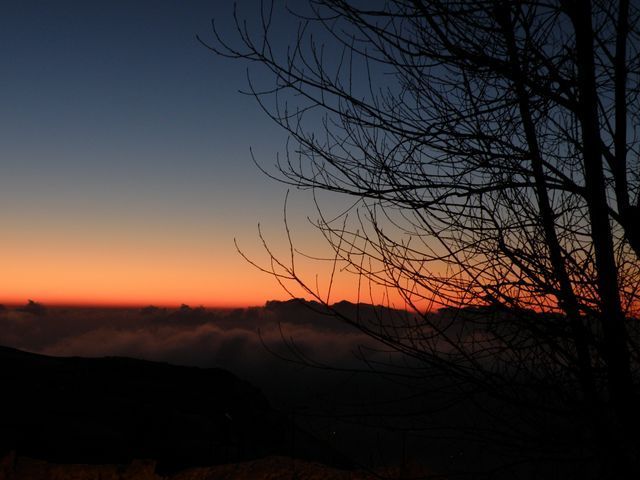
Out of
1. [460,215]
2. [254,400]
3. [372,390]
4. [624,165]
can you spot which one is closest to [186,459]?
[372,390]

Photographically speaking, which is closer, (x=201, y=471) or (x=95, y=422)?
(x=201, y=471)

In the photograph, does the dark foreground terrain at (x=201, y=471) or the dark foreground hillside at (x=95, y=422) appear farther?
the dark foreground hillside at (x=95, y=422)

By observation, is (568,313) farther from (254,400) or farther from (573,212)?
(254,400)

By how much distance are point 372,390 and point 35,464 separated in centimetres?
371

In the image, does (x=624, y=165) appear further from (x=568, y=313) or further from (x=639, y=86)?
(x=568, y=313)

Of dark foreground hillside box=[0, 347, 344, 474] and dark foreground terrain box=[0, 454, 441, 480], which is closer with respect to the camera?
dark foreground terrain box=[0, 454, 441, 480]

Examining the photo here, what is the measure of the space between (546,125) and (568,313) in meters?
1.50

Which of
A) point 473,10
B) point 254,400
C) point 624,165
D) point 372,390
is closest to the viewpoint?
point 473,10

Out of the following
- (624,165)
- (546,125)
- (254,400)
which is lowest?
(254,400)

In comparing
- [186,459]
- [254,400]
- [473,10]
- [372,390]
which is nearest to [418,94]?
[473,10]

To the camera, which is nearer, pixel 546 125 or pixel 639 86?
pixel 639 86

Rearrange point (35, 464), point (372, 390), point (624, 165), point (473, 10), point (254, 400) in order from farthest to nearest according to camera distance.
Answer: point (254, 400), point (35, 464), point (372, 390), point (624, 165), point (473, 10)

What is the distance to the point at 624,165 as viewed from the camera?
3818 millimetres

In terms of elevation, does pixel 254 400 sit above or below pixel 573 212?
below
